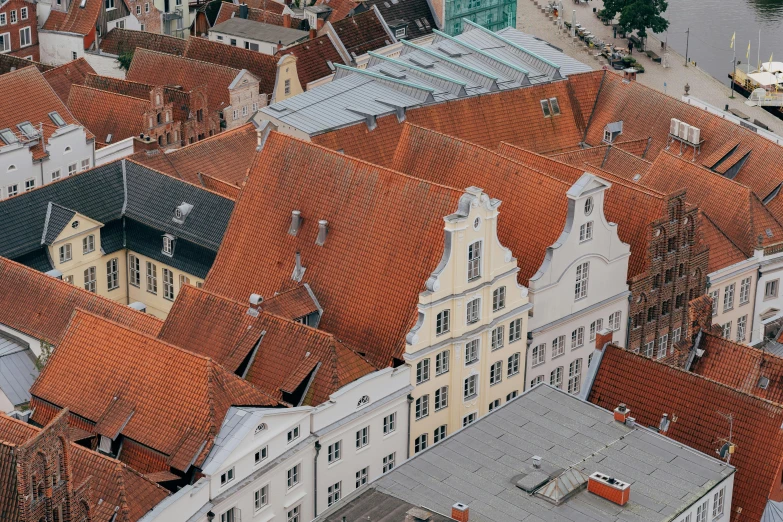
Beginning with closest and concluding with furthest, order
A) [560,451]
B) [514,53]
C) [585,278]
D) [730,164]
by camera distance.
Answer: [560,451], [585,278], [730,164], [514,53]

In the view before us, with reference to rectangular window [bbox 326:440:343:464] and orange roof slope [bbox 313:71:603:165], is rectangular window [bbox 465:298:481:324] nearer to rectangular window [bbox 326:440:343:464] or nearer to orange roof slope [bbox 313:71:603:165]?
rectangular window [bbox 326:440:343:464]

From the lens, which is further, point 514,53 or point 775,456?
point 514,53

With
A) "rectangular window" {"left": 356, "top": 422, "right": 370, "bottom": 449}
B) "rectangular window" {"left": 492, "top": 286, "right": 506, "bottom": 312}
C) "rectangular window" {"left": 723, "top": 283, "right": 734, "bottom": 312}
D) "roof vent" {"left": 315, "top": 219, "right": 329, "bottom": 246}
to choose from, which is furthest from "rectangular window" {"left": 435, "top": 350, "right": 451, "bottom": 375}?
"rectangular window" {"left": 723, "top": 283, "right": 734, "bottom": 312}

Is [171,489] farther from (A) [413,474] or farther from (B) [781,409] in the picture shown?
(B) [781,409]

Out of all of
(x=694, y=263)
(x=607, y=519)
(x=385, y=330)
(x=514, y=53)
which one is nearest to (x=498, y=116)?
(x=514, y=53)

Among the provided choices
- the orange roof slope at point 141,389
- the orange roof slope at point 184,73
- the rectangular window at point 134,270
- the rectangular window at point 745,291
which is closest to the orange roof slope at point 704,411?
the orange roof slope at point 141,389

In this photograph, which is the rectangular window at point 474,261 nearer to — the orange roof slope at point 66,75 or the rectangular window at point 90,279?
the rectangular window at point 90,279
